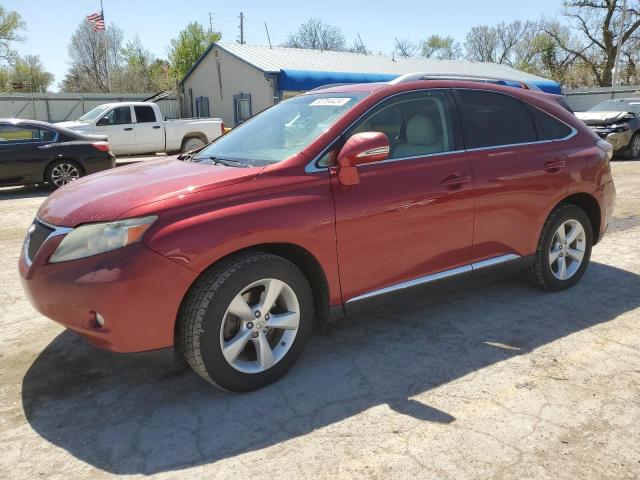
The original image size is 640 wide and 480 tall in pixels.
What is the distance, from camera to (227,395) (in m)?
3.06

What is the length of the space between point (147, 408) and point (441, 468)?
158 centimetres

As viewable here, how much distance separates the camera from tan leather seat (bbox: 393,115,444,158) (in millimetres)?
3592

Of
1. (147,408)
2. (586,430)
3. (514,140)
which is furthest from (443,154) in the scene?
(147,408)

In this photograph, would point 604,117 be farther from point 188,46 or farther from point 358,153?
point 188,46

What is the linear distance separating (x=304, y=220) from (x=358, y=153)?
1.63ft

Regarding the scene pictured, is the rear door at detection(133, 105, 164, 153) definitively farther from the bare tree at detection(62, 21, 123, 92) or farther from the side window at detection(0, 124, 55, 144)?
the bare tree at detection(62, 21, 123, 92)

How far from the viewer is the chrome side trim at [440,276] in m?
3.41

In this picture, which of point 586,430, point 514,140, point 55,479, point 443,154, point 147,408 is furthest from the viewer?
point 514,140

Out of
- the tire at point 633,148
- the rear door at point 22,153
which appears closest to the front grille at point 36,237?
the rear door at point 22,153

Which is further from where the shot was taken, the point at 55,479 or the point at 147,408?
the point at 147,408

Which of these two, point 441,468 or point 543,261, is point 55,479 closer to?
point 441,468

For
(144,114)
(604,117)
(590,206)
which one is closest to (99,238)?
(590,206)

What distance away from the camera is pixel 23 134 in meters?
10.3

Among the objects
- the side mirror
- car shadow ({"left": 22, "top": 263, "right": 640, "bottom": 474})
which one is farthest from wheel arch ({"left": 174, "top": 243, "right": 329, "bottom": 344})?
the side mirror
